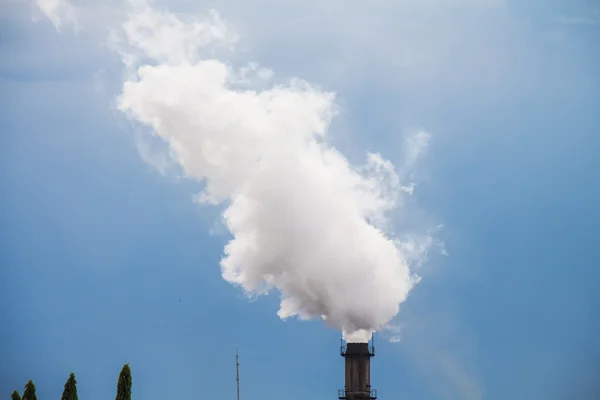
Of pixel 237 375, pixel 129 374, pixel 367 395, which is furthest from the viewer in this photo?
pixel 237 375

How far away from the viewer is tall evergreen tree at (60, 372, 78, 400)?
3307 inches

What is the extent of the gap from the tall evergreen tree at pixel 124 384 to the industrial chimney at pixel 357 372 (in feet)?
61.2

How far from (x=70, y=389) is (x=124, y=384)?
4184 mm

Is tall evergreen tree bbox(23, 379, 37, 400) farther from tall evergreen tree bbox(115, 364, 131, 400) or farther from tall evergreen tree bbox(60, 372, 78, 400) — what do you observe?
tall evergreen tree bbox(115, 364, 131, 400)

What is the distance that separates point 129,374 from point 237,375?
→ 17.3 m

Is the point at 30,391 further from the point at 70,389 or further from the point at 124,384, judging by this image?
the point at 124,384

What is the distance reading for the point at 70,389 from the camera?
84375 mm

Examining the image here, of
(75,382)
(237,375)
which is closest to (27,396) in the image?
(75,382)

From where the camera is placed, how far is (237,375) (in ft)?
325

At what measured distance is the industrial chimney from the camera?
9312cm

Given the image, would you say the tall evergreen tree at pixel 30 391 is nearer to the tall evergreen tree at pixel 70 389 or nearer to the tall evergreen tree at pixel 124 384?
the tall evergreen tree at pixel 70 389

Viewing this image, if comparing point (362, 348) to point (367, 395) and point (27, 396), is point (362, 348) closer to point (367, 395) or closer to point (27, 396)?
point (367, 395)

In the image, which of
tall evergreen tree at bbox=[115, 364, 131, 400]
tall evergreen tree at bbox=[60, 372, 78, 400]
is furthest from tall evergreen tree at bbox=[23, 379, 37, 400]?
tall evergreen tree at bbox=[115, 364, 131, 400]

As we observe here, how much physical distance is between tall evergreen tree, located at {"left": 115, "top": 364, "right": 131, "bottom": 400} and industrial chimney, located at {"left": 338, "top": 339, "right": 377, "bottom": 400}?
1865 cm
